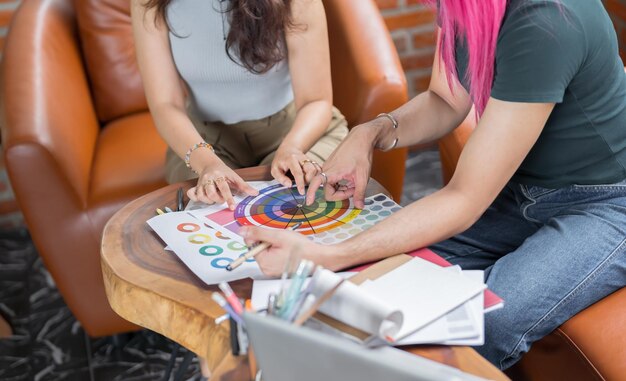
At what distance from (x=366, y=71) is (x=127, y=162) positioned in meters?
0.67

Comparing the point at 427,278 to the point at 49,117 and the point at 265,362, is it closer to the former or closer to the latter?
the point at 265,362

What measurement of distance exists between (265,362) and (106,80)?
1.67m

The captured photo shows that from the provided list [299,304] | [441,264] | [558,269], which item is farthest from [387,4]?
[299,304]

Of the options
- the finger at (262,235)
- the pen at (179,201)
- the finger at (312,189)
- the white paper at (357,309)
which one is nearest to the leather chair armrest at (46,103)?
the pen at (179,201)

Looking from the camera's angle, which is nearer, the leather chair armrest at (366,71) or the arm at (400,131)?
the arm at (400,131)

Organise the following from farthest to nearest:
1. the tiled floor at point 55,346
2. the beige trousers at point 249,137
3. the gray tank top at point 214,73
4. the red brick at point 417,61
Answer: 1. the red brick at point 417,61
2. the tiled floor at point 55,346
3. the beige trousers at point 249,137
4. the gray tank top at point 214,73

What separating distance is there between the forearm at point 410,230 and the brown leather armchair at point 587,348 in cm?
25

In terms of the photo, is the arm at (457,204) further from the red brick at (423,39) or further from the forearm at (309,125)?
the red brick at (423,39)

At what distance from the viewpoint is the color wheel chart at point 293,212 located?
1253mm

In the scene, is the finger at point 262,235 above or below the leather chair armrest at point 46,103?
above

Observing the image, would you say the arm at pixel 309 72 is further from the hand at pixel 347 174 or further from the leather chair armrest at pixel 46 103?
the leather chair armrest at pixel 46 103

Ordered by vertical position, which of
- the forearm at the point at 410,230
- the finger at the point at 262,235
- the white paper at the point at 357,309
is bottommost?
the forearm at the point at 410,230

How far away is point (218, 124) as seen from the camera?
1.87 m

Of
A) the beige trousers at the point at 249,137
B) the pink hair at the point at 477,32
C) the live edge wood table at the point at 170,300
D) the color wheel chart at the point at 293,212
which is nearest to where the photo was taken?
the live edge wood table at the point at 170,300
